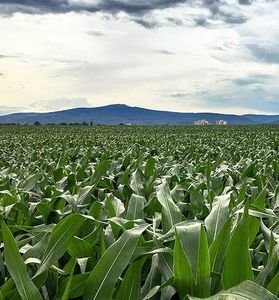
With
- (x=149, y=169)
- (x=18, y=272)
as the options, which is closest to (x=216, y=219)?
(x=18, y=272)

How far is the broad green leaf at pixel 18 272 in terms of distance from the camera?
118 centimetres

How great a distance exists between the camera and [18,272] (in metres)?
1.21

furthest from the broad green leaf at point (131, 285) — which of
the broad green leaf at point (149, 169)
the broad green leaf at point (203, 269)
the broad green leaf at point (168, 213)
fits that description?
the broad green leaf at point (149, 169)

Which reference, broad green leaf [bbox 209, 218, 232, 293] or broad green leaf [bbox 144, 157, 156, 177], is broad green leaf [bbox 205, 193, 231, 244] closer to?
broad green leaf [bbox 209, 218, 232, 293]

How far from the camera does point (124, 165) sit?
5.73 metres

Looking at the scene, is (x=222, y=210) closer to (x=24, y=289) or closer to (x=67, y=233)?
(x=67, y=233)

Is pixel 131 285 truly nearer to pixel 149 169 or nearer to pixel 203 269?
pixel 203 269

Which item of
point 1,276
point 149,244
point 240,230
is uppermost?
point 240,230

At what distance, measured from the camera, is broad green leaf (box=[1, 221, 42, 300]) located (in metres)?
1.18

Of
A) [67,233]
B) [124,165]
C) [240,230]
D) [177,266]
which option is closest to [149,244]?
[67,233]

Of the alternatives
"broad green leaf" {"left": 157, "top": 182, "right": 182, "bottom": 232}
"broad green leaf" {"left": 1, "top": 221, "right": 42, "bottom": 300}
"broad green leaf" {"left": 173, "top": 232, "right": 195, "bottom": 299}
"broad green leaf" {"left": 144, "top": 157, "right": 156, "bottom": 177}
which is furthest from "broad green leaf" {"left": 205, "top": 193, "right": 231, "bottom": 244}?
"broad green leaf" {"left": 144, "top": 157, "right": 156, "bottom": 177}

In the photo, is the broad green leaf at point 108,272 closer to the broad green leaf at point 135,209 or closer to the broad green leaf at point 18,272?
the broad green leaf at point 18,272

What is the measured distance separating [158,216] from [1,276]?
0.91 m

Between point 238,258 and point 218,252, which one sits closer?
point 238,258
